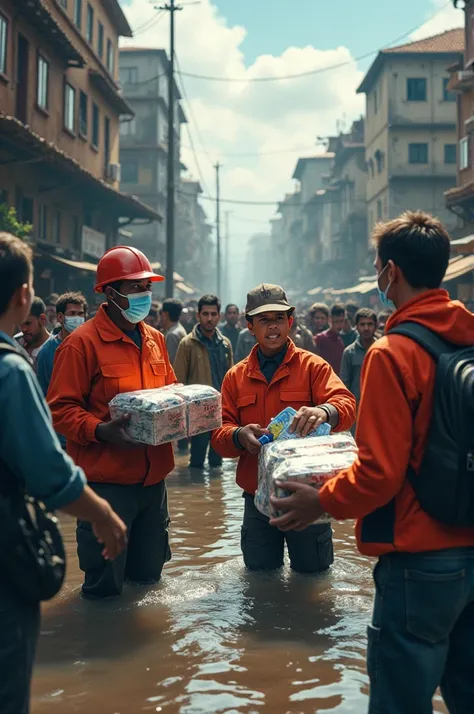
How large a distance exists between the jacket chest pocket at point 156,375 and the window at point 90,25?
27.6m

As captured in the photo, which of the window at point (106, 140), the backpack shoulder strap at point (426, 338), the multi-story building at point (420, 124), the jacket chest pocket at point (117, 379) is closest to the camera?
the backpack shoulder strap at point (426, 338)

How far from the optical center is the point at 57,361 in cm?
517

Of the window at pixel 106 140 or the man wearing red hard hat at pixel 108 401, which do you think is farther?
the window at pixel 106 140

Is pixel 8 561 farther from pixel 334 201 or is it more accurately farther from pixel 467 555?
pixel 334 201

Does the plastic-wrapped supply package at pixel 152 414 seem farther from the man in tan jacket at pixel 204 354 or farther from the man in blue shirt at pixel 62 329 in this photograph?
the man in tan jacket at pixel 204 354

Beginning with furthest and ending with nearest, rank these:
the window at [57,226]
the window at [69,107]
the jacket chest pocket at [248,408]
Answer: the window at [69,107]
the window at [57,226]
the jacket chest pocket at [248,408]

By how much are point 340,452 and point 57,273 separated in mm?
22613

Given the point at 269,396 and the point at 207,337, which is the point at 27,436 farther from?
the point at 207,337

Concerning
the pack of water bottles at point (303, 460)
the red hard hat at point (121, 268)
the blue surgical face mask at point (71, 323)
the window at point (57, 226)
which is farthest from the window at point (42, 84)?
the pack of water bottles at point (303, 460)

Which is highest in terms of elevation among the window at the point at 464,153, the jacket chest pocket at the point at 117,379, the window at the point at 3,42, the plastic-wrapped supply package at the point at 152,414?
the window at the point at 464,153

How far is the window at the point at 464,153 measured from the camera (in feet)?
105

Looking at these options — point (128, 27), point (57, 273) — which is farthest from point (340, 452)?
point (128, 27)

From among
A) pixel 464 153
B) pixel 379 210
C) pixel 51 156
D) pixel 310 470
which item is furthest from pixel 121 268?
pixel 379 210

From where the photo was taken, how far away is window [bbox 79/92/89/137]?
2870 cm
